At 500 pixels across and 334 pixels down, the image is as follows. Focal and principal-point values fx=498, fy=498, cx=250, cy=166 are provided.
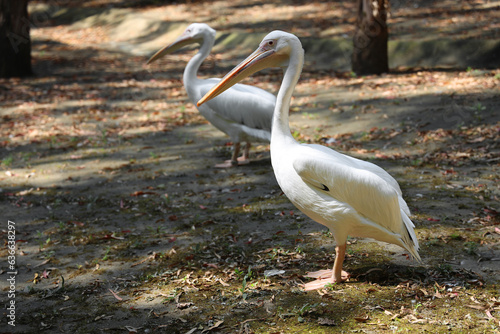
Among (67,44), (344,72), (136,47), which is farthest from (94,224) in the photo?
(67,44)

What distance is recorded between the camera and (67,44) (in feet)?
53.6

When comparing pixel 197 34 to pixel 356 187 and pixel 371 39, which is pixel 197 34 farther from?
pixel 356 187

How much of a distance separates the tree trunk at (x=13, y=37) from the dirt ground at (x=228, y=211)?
25.3 inches

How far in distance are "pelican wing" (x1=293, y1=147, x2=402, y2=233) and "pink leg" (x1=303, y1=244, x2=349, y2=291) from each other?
310mm

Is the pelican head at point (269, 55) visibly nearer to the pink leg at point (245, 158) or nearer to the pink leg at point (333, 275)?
the pink leg at point (333, 275)

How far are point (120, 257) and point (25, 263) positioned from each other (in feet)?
2.52

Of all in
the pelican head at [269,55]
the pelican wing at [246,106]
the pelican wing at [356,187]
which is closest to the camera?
the pelican wing at [356,187]

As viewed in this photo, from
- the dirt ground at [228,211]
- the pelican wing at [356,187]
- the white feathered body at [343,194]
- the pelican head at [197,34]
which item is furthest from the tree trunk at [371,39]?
the pelican wing at [356,187]

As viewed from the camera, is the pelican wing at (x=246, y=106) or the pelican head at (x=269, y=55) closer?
the pelican head at (x=269, y=55)

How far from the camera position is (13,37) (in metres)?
10.9

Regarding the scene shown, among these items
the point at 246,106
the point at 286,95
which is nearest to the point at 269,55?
the point at 286,95

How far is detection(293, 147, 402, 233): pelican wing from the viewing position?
3018 millimetres

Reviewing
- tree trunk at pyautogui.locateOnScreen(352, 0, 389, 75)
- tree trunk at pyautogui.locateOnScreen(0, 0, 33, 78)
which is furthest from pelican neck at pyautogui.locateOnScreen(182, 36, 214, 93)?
tree trunk at pyautogui.locateOnScreen(0, 0, 33, 78)

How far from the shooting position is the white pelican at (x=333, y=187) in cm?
304
